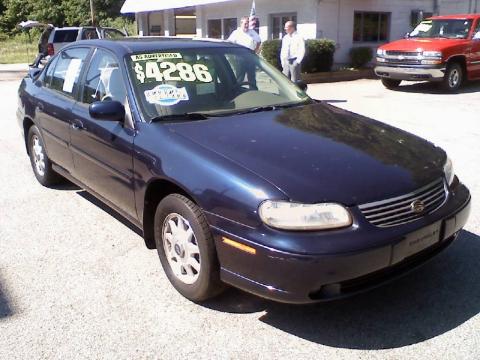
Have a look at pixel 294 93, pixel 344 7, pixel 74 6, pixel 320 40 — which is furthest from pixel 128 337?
pixel 74 6

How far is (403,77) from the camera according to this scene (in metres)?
12.9

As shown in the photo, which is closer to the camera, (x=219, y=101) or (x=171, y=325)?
(x=171, y=325)

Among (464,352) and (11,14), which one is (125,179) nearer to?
(464,352)

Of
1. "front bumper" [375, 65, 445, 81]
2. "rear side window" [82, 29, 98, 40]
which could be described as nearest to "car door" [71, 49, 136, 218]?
"front bumper" [375, 65, 445, 81]

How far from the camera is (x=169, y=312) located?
3.15m

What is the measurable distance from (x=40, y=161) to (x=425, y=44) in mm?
10222

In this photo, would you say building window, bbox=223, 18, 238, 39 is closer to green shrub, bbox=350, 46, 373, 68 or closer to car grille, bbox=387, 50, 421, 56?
green shrub, bbox=350, 46, 373, 68

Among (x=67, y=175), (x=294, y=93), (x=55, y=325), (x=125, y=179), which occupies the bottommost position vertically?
(x=55, y=325)

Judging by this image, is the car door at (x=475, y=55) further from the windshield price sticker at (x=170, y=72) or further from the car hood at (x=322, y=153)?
the windshield price sticker at (x=170, y=72)

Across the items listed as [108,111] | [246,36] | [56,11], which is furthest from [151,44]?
[56,11]

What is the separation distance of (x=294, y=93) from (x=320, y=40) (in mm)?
12501

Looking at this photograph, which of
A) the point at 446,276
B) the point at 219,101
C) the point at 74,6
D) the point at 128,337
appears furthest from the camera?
the point at 74,6

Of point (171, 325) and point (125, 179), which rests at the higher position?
point (125, 179)

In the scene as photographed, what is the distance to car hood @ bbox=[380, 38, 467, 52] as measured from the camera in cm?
1243
